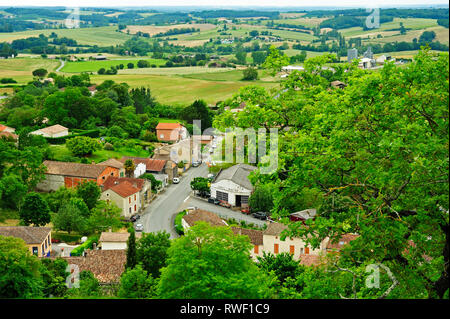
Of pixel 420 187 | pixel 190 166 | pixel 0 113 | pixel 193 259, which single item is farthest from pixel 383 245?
pixel 0 113

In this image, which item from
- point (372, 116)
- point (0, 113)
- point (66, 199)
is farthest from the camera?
point (0, 113)

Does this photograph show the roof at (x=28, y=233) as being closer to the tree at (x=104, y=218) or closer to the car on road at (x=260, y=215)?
the tree at (x=104, y=218)

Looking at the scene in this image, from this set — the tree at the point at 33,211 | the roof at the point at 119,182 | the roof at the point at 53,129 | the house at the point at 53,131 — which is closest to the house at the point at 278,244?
the roof at the point at 119,182

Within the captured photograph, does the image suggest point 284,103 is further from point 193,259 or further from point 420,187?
point 420,187

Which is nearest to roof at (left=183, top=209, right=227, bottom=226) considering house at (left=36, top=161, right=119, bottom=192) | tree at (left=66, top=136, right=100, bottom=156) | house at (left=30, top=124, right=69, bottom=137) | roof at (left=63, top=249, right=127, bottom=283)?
roof at (left=63, top=249, right=127, bottom=283)

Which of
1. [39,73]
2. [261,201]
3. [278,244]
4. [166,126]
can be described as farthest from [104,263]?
[39,73]

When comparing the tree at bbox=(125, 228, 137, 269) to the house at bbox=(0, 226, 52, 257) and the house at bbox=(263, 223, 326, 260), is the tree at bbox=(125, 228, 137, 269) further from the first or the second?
the house at bbox=(263, 223, 326, 260)
